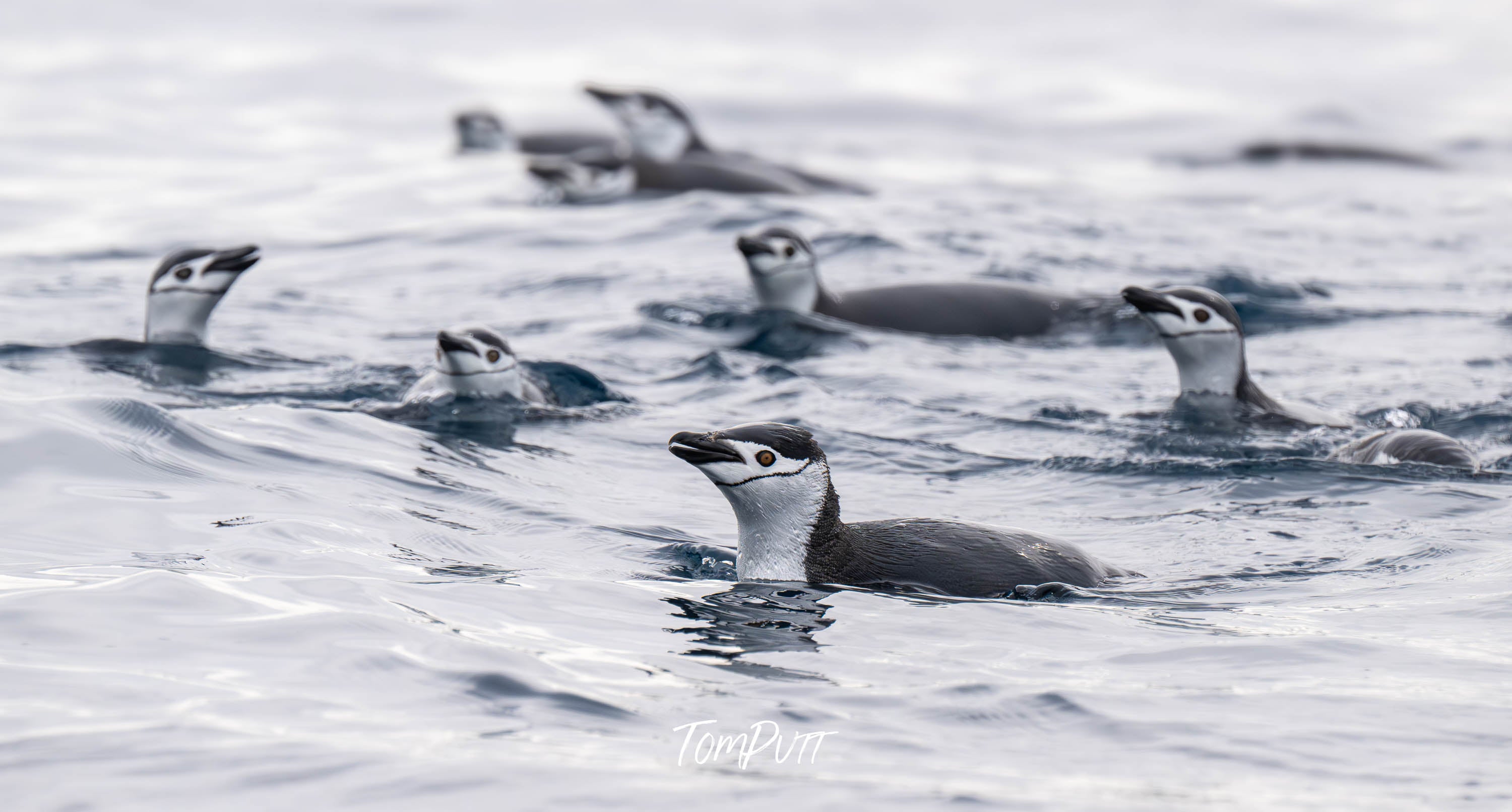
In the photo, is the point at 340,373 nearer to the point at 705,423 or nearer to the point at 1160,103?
the point at 705,423

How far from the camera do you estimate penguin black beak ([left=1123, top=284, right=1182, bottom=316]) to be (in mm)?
9312

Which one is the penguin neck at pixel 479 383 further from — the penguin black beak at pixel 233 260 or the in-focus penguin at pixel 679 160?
the in-focus penguin at pixel 679 160

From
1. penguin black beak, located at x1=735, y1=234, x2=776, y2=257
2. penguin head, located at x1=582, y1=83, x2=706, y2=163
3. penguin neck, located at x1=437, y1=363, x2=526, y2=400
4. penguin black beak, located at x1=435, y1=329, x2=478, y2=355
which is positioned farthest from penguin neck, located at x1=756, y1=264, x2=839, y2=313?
penguin head, located at x1=582, y1=83, x2=706, y2=163

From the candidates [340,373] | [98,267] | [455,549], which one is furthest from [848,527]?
[98,267]

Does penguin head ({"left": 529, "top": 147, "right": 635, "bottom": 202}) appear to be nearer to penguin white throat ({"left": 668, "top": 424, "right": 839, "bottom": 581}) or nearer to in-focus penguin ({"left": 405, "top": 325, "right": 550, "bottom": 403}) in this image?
in-focus penguin ({"left": 405, "top": 325, "right": 550, "bottom": 403})

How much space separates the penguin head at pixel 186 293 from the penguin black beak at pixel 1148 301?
5.18 m

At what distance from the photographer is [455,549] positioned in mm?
6809

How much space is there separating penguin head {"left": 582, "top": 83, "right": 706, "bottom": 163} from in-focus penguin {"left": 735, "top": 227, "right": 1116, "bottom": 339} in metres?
7.14

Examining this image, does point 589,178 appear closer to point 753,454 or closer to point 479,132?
point 479,132

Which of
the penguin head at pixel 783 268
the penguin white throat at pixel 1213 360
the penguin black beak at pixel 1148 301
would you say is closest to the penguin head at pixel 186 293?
the penguin head at pixel 783 268

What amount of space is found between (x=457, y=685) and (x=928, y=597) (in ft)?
6.21

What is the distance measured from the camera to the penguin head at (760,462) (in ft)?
20.8

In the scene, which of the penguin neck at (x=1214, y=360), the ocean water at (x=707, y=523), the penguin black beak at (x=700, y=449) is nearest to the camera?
the ocean water at (x=707, y=523)

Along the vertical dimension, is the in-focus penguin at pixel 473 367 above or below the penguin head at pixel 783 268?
below
